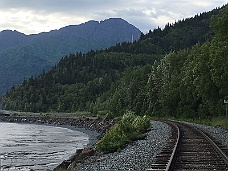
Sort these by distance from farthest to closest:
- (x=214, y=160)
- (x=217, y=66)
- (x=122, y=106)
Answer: (x=122, y=106) → (x=217, y=66) → (x=214, y=160)

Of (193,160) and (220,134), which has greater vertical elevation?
(193,160)

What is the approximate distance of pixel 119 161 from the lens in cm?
1680

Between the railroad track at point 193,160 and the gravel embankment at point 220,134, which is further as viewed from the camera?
the gravel embankment at point 220,134

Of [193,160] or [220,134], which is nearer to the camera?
[193,160]

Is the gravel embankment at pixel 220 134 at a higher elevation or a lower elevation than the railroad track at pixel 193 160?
lower

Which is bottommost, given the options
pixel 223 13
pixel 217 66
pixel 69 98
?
pixel 69 98

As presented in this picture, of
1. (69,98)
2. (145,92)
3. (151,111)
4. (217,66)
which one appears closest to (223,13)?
(217,66)

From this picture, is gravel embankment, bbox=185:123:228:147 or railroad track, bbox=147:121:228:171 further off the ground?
railroad track, bbox=147:121:228:171

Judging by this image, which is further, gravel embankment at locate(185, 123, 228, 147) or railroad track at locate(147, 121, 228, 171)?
gravel embankment at locate(185, 123, 228, 147)

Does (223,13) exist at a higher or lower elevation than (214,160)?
higher

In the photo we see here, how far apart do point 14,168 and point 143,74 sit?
284ft

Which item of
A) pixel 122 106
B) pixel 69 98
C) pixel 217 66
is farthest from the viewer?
pixel 69 98

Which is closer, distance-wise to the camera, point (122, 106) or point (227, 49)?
point (227, 49)

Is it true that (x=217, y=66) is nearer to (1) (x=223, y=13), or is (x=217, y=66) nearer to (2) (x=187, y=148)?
(1) (x=223, y=13)
